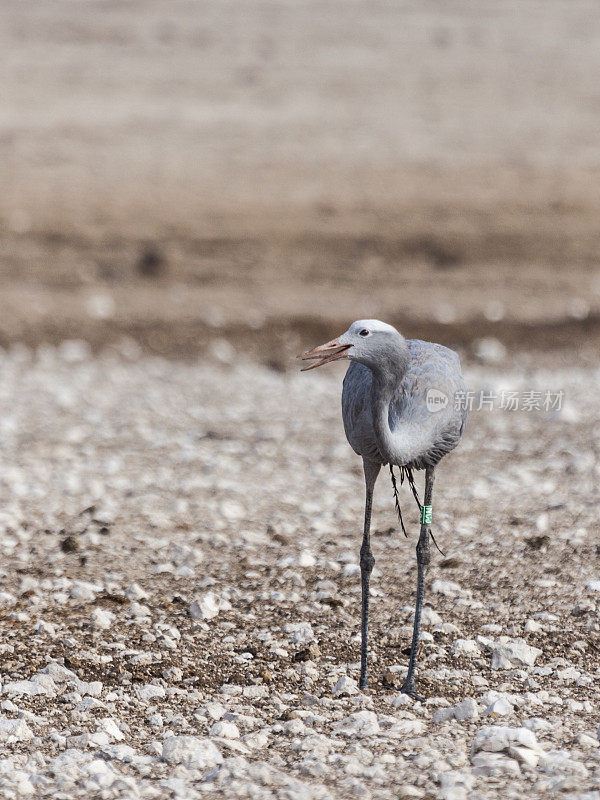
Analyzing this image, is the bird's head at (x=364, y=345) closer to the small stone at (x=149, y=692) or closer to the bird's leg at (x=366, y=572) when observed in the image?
the bird's leg at (x=366, y=572)

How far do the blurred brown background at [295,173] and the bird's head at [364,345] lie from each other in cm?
1062

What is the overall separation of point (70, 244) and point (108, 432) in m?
10.4

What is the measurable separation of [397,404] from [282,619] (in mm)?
1819

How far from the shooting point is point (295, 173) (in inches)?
1010

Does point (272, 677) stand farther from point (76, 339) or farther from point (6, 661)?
point (76, 339)

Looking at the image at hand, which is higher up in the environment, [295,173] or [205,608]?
[295,173]

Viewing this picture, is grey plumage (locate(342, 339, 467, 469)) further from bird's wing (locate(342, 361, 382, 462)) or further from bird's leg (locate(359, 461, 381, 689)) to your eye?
bird's leg (locate(359, 461, 381, 689))

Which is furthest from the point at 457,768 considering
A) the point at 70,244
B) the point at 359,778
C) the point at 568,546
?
the point at 70,244

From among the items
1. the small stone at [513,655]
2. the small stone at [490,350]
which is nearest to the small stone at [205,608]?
the small stone at [513,655]

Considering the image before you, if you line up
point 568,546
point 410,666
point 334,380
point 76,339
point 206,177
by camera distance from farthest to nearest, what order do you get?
point 206,177 → point 76,339 → point 334,380 → point 568,546 → point 410,666

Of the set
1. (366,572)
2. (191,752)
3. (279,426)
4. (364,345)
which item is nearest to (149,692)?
(191,752)

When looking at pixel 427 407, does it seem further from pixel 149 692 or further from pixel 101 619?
pixel 101 619

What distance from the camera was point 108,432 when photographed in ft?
37.8

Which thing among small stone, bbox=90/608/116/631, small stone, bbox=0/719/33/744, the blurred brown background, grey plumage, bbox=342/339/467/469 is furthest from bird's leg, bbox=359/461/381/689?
the blurred brown background
